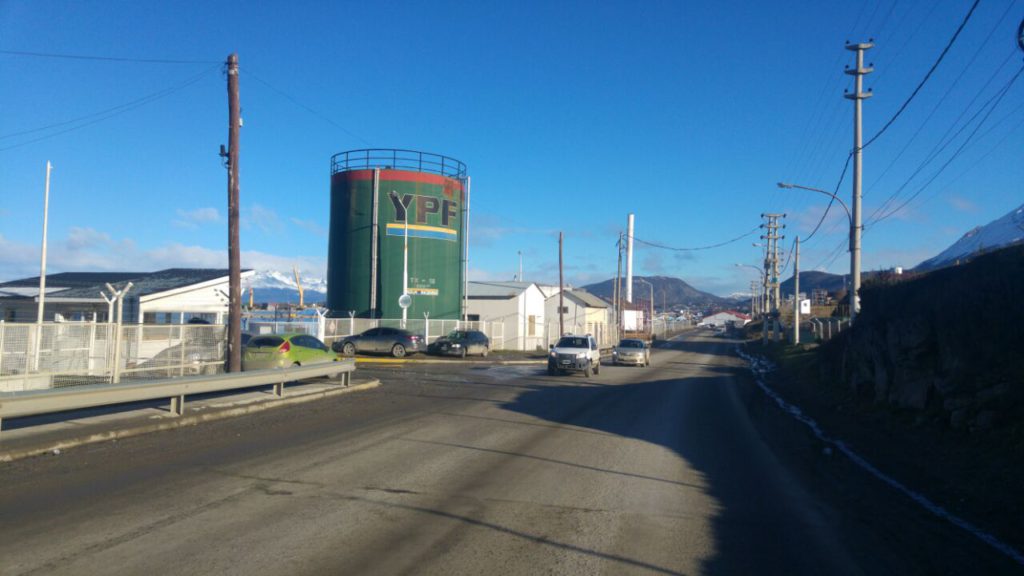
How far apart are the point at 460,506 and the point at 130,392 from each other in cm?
763

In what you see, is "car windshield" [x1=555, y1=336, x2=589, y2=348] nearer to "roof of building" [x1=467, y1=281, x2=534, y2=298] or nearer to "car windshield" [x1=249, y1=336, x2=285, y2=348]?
"car windshield" [x1=249, y1=336, x2=285, y2=348]

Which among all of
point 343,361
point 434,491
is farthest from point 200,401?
point 434,491

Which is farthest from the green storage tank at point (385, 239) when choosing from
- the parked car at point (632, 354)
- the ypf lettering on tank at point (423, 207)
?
the parked car at point (632, 354)

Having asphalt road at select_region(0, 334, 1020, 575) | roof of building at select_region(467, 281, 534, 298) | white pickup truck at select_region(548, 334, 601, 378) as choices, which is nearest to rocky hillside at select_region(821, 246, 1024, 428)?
asphalt road at select_region(0, 334, 1020, 575)

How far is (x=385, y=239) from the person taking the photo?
151 ft

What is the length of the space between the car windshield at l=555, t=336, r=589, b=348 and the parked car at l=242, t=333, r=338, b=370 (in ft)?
35.8

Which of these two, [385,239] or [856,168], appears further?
[385,239]

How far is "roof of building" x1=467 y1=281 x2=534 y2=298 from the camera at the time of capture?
5788 cm

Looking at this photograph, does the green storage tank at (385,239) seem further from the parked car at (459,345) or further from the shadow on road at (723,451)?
the shadow on road at (723,451)

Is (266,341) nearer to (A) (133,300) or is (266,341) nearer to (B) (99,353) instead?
(B) (99,353)

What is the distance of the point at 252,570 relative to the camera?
227 inches

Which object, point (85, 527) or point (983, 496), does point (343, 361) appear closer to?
point (85, 527)

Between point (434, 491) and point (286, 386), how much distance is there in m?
13.2

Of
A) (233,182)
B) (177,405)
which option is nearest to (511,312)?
(233,182)
